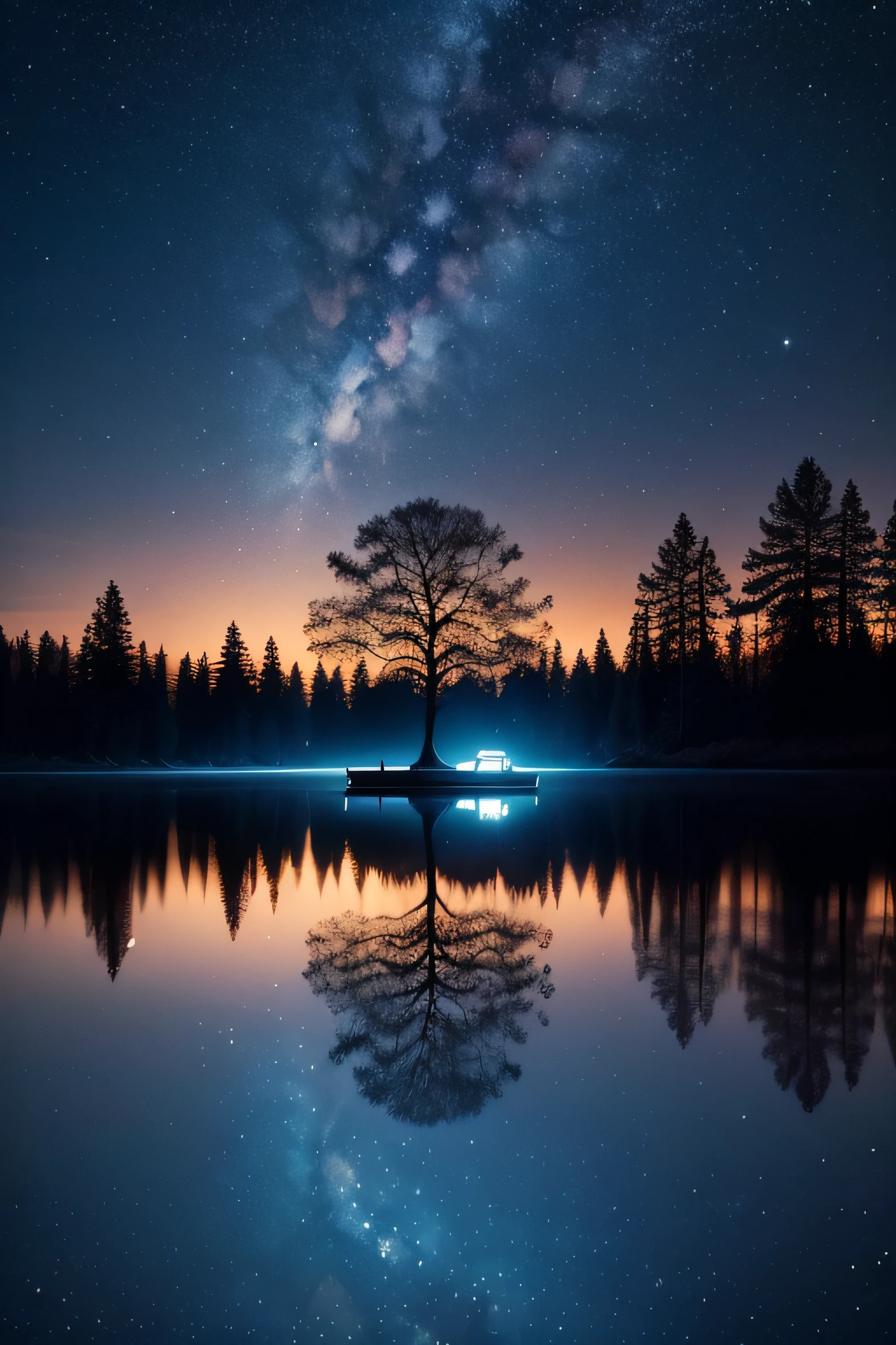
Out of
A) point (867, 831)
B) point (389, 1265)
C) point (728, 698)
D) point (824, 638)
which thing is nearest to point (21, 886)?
point (389, 1265)

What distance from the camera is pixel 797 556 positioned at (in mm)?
52875

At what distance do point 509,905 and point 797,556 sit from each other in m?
51.2

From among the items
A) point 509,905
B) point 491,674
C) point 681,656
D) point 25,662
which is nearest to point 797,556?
point 681,656

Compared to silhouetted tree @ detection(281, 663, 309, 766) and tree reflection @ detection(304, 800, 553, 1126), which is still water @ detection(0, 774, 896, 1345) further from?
silhouetted tree @ detection(281, 663, 309, 766)

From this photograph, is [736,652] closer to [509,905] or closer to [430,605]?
[430,605]

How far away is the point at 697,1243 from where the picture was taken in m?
2.81

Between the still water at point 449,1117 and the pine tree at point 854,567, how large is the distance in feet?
161

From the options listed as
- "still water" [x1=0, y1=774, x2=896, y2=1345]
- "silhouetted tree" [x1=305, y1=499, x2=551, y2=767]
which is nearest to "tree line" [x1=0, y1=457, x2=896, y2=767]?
"silhouetted tree" [x1=305, y1=499, x2=551, y2=767]

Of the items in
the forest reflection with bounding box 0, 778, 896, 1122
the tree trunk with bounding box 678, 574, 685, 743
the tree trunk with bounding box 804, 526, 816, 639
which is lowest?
the forest reflection with bounding box 0, 778, 896, 1122

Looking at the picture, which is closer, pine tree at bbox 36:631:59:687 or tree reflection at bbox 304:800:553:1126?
tree reflection at bbox 304:800:553:1126

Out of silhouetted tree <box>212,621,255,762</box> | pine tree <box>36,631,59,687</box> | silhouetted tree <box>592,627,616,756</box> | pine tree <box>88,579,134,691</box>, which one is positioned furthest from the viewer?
pine tree <box>36,631,59,687</box>

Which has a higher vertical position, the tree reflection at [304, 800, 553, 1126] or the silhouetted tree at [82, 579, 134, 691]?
the silhouetted tree at [82, 579, 134, 691]

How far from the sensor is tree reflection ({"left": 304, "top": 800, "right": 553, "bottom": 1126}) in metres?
4.13

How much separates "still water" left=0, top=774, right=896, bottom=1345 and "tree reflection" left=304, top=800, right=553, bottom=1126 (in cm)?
3
